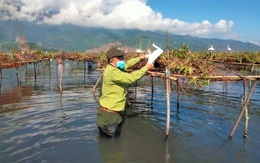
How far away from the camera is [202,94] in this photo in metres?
22.2

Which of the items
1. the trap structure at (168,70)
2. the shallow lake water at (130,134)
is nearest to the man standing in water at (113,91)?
the shallow lake water at (130,134)

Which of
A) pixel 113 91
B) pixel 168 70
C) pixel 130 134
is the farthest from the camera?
pixel 130 134

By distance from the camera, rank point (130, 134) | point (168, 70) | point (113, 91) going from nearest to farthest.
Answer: point (113, 91) < point (168, 70) < point (130, 134)

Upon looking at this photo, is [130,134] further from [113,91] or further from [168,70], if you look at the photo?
Answer: [113,91]

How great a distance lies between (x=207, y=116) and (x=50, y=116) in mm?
7385

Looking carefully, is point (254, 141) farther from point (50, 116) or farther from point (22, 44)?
point (22, 44)

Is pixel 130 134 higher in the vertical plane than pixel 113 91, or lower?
lower

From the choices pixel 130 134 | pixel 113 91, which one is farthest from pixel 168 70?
pixel 130 134

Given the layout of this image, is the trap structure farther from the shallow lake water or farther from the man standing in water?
the man standing in water

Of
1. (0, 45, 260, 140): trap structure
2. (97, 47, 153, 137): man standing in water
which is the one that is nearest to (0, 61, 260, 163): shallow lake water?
(0, 45, 260, 140): trap structure

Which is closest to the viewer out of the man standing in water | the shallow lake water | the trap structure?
the man standing in water

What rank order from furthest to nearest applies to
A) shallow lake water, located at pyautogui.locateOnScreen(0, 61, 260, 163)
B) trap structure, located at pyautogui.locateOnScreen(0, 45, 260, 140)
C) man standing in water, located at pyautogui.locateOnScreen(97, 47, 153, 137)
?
trap structure, located at pyautogui.locateOnScreen(0, 45, 260, 140), shallow lake water, located at pyautogui.locateOnScreen(0, 61, 260, 163), man standing in water, located at pyautogui.locateOnScreen(97, 47, 153, 137)

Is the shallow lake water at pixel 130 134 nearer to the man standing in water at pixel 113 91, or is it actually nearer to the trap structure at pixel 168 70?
the trap structure at pixel 168 70

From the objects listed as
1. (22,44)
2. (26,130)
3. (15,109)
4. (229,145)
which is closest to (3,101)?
(15,109)
